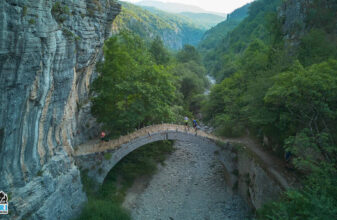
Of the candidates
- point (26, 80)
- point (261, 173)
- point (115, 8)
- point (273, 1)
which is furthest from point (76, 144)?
point (273, 1)

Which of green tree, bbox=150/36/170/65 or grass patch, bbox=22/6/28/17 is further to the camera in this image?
green tree, bbox=150/36/170/65

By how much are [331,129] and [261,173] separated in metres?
4.43

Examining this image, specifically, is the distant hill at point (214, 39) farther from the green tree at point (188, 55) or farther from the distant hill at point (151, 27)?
the distant hill at point (151, 27)

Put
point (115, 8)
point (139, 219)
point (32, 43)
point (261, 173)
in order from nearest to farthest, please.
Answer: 1. point (32, 43)
2. point (261, 173)
3. point (139, 219)
4. point (115, 8)

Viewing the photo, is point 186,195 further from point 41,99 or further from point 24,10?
point 24,10

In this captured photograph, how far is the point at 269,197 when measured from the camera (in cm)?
1352

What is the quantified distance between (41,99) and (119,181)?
9549 mm

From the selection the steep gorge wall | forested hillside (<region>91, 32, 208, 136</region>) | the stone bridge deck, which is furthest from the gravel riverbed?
forested hillside (<region>91, 32, 208, 136</region>)

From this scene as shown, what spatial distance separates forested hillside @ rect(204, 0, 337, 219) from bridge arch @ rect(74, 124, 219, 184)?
152 inches

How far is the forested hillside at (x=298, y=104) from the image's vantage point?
9.90m

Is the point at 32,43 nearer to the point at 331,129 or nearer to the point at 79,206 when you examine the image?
the point at 79,206

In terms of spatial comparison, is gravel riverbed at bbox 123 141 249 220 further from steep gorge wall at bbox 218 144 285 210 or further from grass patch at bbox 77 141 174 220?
steep gorge wall at bbox 218 144 285 210

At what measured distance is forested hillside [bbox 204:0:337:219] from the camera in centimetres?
990

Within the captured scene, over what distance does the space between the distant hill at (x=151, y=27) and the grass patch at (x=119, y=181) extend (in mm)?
20365
